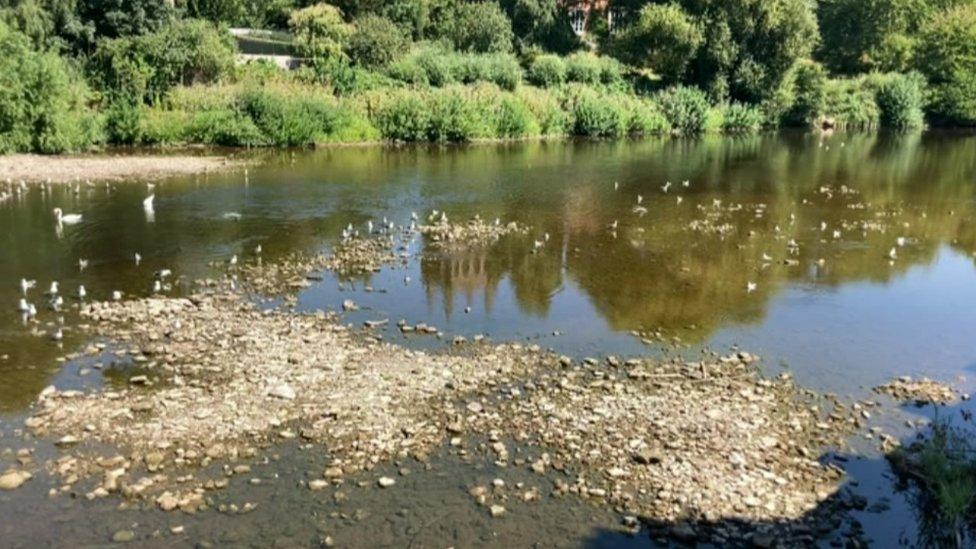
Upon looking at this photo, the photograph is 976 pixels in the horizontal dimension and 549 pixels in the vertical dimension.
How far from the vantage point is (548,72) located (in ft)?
217

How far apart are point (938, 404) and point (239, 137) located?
40951mm

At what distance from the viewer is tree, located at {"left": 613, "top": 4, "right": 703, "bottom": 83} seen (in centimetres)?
6788

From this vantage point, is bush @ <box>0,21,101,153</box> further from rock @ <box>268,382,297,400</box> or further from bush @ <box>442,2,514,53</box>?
bush @ <box>442,2,514,53</box>

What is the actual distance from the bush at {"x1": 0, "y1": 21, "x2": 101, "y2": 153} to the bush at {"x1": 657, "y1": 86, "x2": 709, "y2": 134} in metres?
43.3

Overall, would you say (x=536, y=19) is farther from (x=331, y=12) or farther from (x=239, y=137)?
(x=239, y=137)

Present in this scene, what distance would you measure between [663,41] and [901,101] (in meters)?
24.2

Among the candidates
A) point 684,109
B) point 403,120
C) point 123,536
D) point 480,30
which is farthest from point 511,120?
point 123,536

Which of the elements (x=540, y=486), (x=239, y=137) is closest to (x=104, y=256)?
(x=540, y=486)

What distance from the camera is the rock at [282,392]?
1489 centimetres

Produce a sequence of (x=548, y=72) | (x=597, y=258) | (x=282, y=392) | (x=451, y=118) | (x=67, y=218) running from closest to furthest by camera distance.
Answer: (x=282, y=392) < (x=597, y=258) < (x=67, y=218) < (x=451, y=118) < (x=548, y=72)

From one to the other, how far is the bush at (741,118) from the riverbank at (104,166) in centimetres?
4278

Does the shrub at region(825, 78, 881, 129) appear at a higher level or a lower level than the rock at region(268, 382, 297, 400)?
higher

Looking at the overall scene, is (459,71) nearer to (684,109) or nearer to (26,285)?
(684,109)

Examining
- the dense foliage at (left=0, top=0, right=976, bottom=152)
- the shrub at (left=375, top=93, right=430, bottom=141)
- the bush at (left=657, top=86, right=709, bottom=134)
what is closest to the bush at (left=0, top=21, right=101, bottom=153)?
the dense foliage at (left=0, top=0, right=976, bottom=152)
